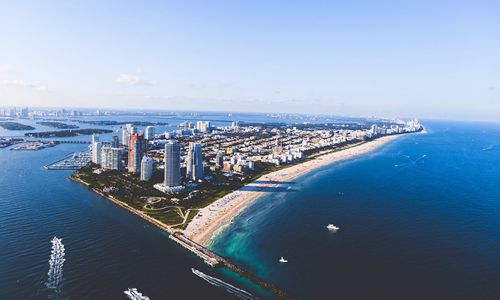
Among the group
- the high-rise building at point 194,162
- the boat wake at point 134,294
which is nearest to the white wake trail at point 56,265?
the boat wake at point 134,294

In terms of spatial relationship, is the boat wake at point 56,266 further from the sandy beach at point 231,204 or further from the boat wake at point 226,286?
the sandy beach at point 231,204

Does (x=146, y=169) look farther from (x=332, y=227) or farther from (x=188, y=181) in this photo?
(x=332, y=227)

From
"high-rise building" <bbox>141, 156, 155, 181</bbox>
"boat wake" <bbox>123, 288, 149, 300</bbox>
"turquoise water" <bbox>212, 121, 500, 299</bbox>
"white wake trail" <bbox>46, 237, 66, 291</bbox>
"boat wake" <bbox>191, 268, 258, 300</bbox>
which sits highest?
"high-rise building" <bbox>141, 156, 155, 181</bbox>

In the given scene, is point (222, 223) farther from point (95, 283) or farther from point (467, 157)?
point (467, 157)

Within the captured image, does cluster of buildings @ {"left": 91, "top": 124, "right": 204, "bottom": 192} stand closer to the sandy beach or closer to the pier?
the sandy beach

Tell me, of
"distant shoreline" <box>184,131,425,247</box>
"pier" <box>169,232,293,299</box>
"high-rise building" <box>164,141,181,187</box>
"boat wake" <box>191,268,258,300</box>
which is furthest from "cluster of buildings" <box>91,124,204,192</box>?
"boat wake" <box>191,268,258,300</box>

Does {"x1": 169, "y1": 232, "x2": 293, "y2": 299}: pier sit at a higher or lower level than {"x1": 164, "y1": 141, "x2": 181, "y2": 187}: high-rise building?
lower
